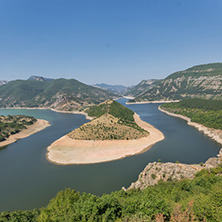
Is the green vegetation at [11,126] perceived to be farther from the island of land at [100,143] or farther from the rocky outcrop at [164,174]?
the rocky outcrop at [164,174]

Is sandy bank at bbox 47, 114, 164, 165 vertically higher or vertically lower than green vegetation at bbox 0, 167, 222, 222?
lower

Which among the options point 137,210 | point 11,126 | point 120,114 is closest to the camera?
point 137,210

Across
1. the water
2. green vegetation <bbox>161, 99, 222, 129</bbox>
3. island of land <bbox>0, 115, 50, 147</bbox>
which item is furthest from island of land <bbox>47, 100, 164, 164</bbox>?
island of land <bbox>0, 115, 50, 147</bbox>

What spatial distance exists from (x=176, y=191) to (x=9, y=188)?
60924mm

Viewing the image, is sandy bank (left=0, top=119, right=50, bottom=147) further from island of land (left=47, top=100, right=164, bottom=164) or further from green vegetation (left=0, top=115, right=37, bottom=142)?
island of land (left=47, top=100, right=164, bottom=164)

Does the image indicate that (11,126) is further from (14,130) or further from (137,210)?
(137,210)

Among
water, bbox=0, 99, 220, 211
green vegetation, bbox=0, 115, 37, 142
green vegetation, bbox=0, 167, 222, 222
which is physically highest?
green vegetation, bbox=0, 167, 222, 222

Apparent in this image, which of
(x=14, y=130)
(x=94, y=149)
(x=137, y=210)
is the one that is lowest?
(x=94, y=149)

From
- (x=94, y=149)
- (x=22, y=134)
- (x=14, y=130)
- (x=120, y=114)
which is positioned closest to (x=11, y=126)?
(x=14, y=130)

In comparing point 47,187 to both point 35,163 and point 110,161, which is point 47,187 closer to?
point 35,163

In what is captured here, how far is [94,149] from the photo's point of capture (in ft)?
290

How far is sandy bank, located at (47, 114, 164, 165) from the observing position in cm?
7712

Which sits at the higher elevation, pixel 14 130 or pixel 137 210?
pixel 137 210

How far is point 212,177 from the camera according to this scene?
39.8 metres
